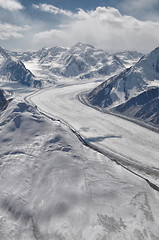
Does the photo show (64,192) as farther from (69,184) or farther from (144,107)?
(144,107)

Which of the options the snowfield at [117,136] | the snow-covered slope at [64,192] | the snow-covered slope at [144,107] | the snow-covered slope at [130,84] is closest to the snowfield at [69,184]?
the snow-covered slope at [64,192]

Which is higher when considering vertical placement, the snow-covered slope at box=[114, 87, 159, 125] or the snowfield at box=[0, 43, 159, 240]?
the snow-covered slope at box=[114, 87, 159, 125]

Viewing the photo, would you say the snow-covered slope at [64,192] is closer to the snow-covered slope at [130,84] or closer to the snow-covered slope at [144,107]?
the snow-covered slope at [144,107]

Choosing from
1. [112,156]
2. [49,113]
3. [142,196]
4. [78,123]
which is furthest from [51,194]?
[49,113]

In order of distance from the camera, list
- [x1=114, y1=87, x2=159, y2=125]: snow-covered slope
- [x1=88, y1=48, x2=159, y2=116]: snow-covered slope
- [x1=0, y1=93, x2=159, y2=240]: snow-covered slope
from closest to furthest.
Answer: [x1=0, y1=93, x2=159, y2=240]: snow-covered slope → [x1=114, y1=87, x2=159, y2=125]: snow-covered slope → [x1=88, y1=48, x2=159, y2=116]: snow-covered slope

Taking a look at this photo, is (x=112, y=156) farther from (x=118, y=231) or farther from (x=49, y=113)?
(x=49, y=113)

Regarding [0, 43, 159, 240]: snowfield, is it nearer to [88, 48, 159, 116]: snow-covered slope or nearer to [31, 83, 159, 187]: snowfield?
[31, 83, 159, 187]: snowfield

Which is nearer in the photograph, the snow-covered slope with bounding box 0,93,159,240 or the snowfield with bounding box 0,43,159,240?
the snow-covered slope with bounding box 0,93,159,240

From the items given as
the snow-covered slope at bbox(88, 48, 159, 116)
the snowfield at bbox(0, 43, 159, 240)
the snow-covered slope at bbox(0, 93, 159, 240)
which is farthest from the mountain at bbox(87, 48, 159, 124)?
the snow-covered slope at bbox(0, 93, 159, 240)
